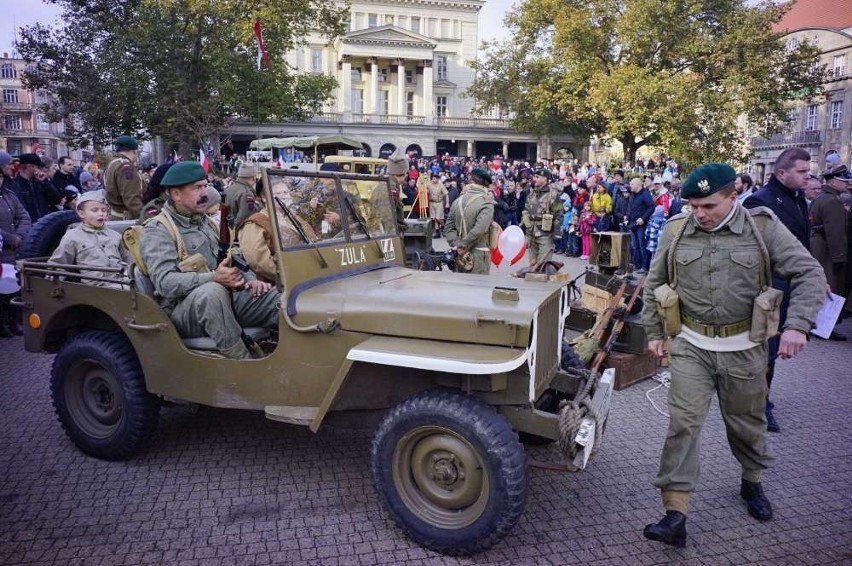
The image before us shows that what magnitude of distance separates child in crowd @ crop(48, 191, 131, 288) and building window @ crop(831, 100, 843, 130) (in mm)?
47591

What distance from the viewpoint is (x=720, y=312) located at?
3455 millimetres

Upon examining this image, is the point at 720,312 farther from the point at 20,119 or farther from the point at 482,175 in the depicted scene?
the point at 20,119

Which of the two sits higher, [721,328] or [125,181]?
[125,181]

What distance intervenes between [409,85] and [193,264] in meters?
64.1

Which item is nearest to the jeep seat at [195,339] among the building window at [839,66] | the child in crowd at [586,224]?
the child in crowd at [586,224]

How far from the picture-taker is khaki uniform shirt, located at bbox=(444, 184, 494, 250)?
793 cm

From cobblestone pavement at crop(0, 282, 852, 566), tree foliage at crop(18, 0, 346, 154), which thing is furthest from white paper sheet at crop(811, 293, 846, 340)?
tree foliage at crop(18, 0, 346, 154)

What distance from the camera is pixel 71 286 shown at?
4355 millimetres

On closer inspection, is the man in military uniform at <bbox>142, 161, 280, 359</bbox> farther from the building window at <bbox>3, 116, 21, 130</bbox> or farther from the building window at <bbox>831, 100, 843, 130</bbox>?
the building window at <bbox>3, 116, 21, 130</bbox>

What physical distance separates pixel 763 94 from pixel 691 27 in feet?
14.7

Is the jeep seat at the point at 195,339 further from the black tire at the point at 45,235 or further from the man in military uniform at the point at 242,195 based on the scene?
the man in military uniform at the point at 242,195

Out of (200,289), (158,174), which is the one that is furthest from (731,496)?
(158,174)

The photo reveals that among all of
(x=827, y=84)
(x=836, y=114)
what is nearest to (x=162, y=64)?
(x=827, y=84)

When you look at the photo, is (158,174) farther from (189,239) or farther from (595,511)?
(595,511)
